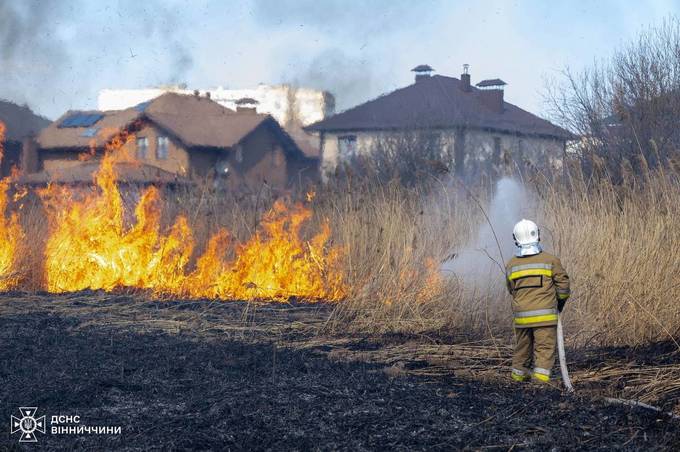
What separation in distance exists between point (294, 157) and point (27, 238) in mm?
31846

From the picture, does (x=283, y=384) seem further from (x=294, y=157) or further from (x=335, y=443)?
(x=294, y=157)

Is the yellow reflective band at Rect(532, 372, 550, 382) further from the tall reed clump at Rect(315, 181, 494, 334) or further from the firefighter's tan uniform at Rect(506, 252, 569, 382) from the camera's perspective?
the tall reed clump at Rect(315, 181, 494, 334)

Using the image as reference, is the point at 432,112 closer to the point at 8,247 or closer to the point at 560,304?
the point at 8,247

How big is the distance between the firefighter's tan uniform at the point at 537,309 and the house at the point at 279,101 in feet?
138

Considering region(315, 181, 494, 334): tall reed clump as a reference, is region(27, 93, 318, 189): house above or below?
above

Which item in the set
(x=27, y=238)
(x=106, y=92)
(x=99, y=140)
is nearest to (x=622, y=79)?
(x=27, y=238)

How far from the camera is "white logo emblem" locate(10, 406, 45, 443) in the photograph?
5.10 m

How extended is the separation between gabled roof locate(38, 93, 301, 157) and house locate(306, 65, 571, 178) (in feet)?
10.6

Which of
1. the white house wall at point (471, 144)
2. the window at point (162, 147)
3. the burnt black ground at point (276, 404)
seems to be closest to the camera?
the burnt black ground at point (276, 404)

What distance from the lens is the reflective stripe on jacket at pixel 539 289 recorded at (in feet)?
22.0

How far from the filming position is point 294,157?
44.5 m

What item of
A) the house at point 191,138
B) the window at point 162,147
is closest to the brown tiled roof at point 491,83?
the house at point 191,138

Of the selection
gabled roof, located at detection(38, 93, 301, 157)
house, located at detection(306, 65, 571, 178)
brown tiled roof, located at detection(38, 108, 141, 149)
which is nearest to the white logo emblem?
house, located at detection(306, 65, 571, 178)

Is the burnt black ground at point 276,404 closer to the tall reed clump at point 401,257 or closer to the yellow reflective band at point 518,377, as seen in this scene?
the yellow reflective band at point 518,377
